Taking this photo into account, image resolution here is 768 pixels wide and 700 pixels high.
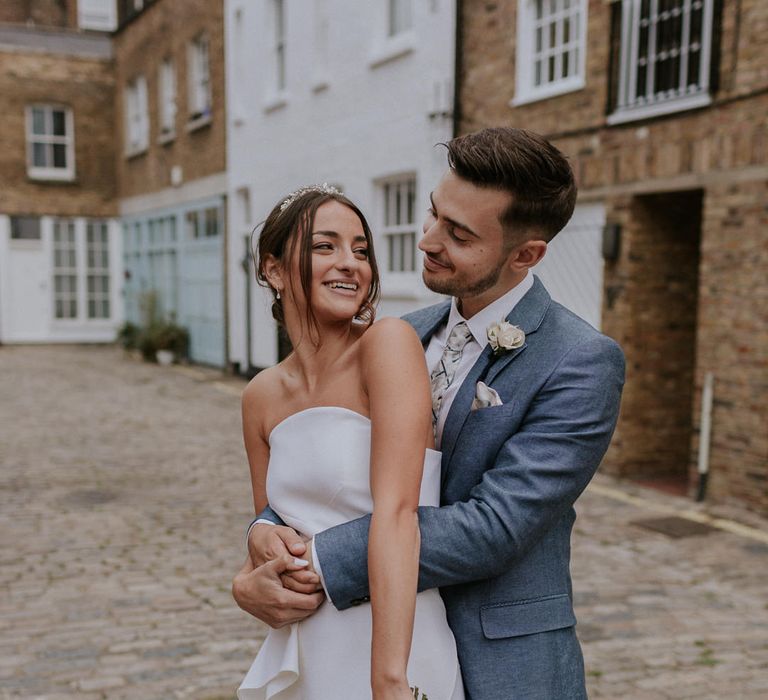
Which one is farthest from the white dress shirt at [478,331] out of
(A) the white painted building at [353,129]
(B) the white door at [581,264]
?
(A) the white painted building at [353,129]

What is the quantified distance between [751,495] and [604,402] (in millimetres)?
6133

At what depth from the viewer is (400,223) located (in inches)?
475

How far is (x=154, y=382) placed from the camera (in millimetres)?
16344

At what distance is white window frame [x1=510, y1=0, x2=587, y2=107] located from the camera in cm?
884

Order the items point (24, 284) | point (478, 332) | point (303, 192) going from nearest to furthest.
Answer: point (478, 332) < point (303, 192) < point (24, 284)

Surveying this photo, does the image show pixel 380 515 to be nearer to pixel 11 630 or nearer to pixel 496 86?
pixel 11 630

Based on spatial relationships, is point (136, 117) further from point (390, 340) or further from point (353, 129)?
point (390, 340)

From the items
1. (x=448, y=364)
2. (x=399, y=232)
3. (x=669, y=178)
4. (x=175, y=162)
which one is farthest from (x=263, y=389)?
(x=175, y=162)

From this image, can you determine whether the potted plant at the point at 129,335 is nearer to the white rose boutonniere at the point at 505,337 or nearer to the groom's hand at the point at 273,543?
the groom's hand at the point at 273,543

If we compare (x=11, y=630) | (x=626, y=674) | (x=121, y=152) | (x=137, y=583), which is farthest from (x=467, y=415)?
(x=121, y=152)

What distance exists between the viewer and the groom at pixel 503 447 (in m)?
1.69

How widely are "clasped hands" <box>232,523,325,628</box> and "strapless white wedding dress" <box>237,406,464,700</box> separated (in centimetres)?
5

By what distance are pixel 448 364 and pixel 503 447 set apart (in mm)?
283

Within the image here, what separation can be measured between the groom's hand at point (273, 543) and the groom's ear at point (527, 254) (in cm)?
72
